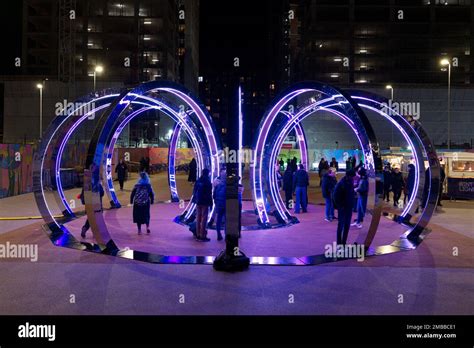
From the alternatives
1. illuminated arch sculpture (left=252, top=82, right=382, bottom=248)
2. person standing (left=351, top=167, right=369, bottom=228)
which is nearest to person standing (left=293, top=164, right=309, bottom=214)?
illuminated arch sculpture (left=252, top=82, right=382, bottom=248)

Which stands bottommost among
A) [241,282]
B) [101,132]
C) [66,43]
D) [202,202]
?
[241,282]

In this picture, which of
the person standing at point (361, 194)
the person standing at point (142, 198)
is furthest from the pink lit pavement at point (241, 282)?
the person standing at point (361, 194)

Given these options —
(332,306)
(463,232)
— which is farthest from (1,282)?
(463,232)

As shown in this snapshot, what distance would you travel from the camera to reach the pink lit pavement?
5.85 meters

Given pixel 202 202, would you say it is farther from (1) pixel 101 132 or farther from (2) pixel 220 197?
(1) pixel 101 132

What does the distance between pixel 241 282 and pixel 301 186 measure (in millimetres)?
8547

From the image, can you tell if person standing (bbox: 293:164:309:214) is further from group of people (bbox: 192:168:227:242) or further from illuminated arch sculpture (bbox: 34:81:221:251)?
group of people (bbox: 192:168:227:242)

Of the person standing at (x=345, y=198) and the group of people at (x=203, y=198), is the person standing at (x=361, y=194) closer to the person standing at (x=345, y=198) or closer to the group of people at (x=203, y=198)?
the person standing at (x=345, y=198)

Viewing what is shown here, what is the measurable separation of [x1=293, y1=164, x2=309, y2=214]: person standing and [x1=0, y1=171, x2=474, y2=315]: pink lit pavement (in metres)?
4.15

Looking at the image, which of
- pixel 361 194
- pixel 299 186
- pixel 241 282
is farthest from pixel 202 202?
pixel 299 186

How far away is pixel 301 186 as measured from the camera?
49.7 ft

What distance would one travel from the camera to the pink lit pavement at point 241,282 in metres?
5.85

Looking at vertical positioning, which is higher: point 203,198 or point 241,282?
point 203,198
